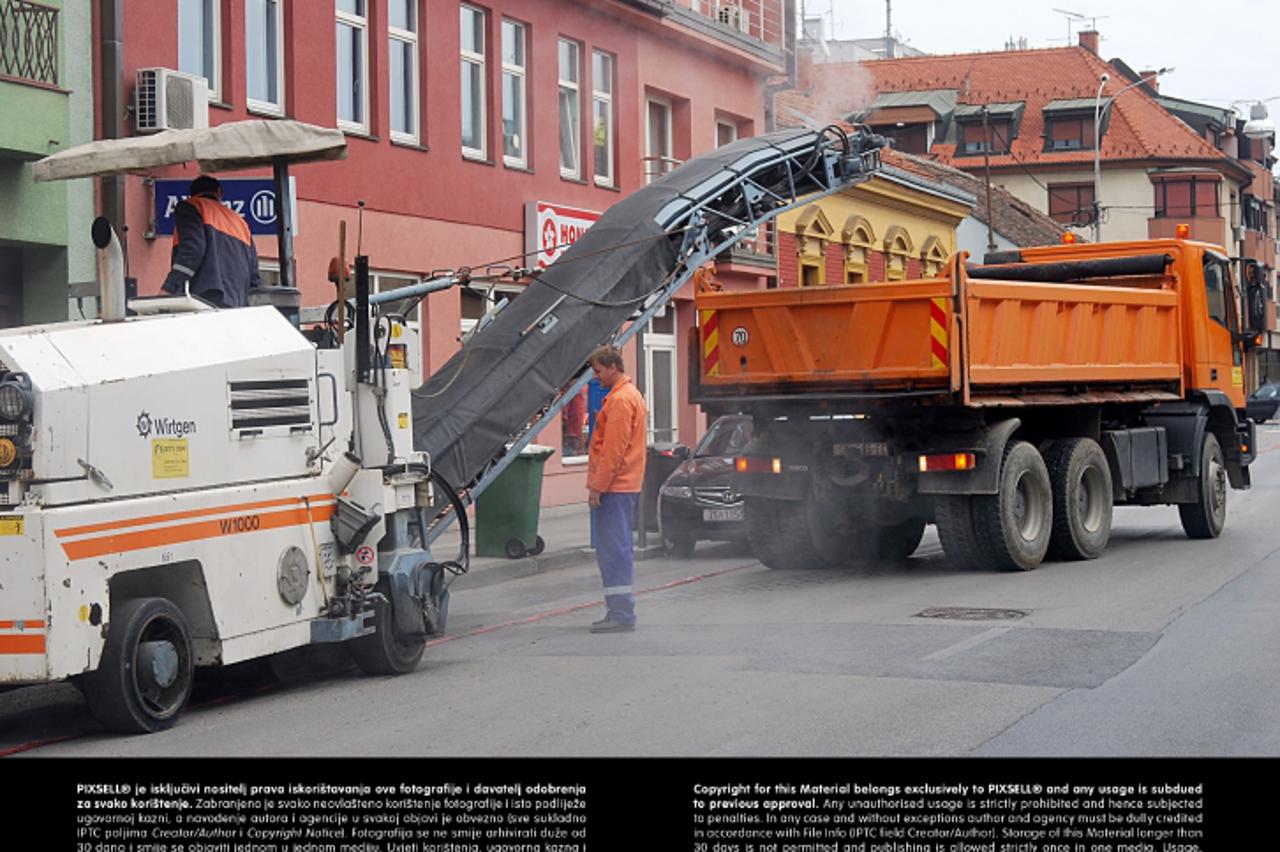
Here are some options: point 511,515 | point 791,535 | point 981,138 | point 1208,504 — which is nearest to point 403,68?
point 511,515

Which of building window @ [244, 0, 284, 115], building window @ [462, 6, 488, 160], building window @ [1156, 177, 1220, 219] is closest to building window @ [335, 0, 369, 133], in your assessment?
building window @ [244, 0, 284, 115]

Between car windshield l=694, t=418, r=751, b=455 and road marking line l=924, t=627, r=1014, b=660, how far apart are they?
727cm

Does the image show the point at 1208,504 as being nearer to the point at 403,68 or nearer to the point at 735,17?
the point at 403,68

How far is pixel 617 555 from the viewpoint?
1186 centimetres

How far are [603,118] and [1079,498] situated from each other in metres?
12.0

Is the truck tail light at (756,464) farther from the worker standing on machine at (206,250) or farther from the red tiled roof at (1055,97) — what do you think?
the red tiled roof at (1055,97)

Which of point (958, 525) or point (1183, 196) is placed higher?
point (1183, 196)

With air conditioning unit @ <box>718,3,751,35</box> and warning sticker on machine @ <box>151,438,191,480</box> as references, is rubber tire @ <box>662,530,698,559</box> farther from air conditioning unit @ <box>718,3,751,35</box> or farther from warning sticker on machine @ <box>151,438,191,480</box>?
air conditioning unit @ <box>718,3,751,35</box>

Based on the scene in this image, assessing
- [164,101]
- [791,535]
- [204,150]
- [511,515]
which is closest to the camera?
[204,150]

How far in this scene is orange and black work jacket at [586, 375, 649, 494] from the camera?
11922mm

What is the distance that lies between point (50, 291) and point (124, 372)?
27.2 ft

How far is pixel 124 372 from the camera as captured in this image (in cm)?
835

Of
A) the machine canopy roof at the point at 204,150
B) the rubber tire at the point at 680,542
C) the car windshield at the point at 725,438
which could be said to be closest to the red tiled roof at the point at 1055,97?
the car windshield at the point at 725,438

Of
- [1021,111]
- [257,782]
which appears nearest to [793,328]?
[257,782]
